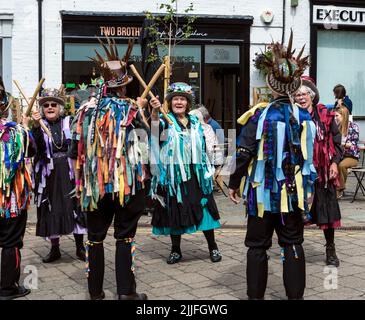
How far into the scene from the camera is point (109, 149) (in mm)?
4867

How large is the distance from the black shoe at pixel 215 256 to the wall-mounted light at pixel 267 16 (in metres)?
9.84

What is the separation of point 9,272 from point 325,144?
128 inches

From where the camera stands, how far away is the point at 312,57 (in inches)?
618

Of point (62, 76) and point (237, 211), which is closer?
point (237, 211)

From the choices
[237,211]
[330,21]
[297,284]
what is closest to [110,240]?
[237,211]

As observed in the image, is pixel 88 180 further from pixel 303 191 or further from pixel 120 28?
pixel 120 28

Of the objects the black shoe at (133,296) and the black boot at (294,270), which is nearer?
the black boot at (294,270)

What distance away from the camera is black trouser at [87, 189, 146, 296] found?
16.1ft

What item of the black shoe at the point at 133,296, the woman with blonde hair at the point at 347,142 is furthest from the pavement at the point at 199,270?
the woman with blonde hair at the point at 347,142

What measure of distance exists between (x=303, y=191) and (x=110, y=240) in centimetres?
340

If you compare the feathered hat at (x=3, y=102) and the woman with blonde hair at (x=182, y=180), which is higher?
the feathered hat at (x=3, y=102)

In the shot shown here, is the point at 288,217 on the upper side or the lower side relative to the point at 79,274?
upper

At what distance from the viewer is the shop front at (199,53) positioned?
47.5ft

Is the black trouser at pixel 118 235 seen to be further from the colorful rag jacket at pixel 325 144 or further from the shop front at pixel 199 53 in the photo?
the shop front at pixel 199 53
